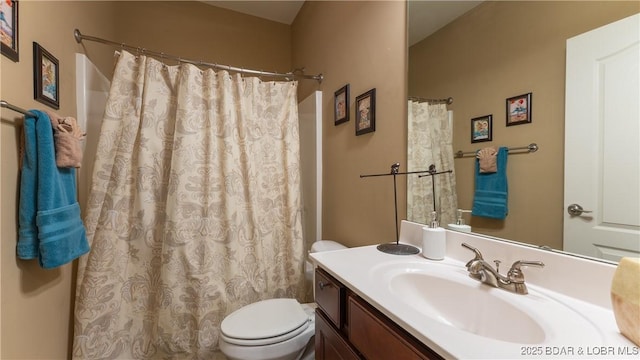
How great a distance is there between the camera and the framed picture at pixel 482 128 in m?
0.92

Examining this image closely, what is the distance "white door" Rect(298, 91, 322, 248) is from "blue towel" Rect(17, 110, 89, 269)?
4.68 ft

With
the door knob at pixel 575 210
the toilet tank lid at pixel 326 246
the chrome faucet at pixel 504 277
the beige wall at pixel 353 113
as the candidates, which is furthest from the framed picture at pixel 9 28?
the door knob at pixel 575 210

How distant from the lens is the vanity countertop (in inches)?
18.3

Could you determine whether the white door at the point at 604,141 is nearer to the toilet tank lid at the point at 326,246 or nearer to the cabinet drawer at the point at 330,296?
the cabinet drawer at the point at 330,296

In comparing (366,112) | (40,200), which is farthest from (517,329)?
(40,200)

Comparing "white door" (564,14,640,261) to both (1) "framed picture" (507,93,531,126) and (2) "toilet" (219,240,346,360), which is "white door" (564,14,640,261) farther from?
(2) "toilet" (219,240,346,360)

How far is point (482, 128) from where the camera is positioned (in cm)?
95

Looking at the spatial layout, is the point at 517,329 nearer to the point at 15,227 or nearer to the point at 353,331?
the point at 353,331

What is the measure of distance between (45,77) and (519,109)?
1897 mm

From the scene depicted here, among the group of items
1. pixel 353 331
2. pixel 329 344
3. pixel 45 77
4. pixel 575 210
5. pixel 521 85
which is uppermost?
pixel 45 77

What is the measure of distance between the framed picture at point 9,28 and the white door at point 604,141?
179 centimetres

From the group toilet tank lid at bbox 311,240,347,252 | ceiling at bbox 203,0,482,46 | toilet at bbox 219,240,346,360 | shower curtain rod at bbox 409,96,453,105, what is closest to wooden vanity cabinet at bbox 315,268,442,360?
toilet at bbox 219,240,346,360

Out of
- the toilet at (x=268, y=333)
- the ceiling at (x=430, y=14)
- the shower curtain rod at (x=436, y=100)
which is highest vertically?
the ceiling at (x=430, y=14)

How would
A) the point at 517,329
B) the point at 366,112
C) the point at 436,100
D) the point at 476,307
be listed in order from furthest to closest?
the point at 366,112
the point at 436,100
the point at 476,307
the point at 517,329
